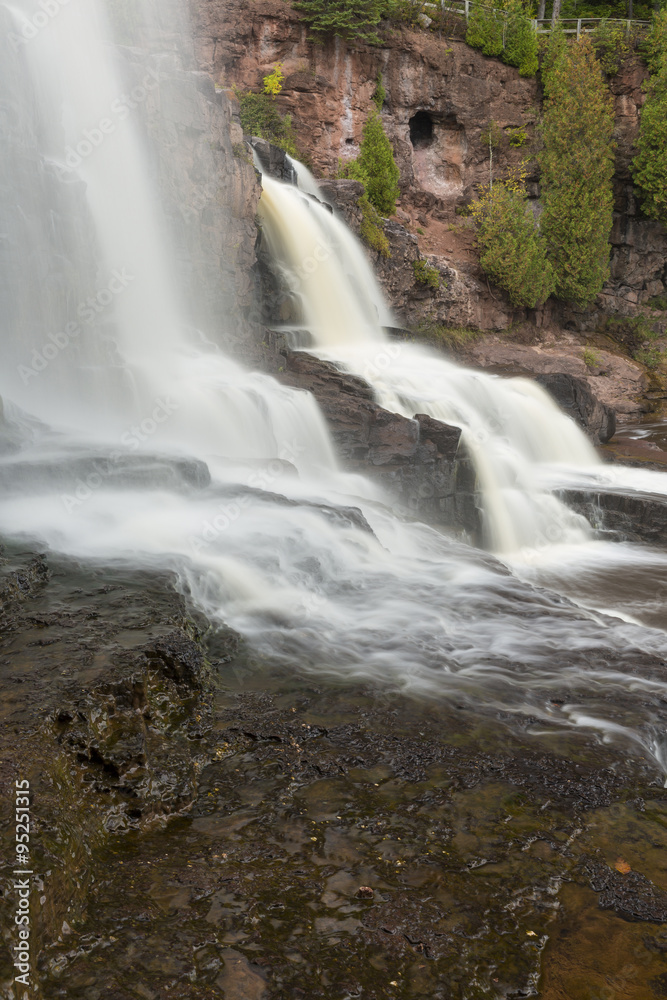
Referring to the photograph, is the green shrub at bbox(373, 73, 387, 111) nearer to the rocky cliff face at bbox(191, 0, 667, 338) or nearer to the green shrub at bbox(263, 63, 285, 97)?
the rocky cliff face at bbox(191, 0, 667, 338)

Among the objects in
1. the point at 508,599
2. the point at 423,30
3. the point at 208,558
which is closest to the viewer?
the point at 208,558

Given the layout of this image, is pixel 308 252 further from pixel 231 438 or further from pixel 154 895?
pixel 154 895

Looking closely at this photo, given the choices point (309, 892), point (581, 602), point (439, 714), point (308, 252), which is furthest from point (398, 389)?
point (309, 892)

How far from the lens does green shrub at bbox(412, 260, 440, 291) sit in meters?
19.6

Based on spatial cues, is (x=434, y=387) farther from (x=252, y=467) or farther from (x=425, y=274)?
(x=425, y=274)

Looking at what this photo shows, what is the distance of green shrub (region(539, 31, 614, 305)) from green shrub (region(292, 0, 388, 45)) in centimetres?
597

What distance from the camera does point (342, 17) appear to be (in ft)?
67.3

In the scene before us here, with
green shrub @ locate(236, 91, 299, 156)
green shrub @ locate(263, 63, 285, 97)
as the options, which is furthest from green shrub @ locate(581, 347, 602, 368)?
green shrub @ locate(263, 63, 285, 97)

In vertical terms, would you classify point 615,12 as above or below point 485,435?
above

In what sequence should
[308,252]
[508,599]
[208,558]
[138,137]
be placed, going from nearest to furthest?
1. [208,558]
2. [508,599]
3. [138,137]
4. [308,252]

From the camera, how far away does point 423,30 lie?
22828mm

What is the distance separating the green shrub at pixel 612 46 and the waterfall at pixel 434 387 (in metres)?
13.0

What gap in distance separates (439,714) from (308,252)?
42.3 ft

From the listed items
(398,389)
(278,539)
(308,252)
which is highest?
(308,252)
